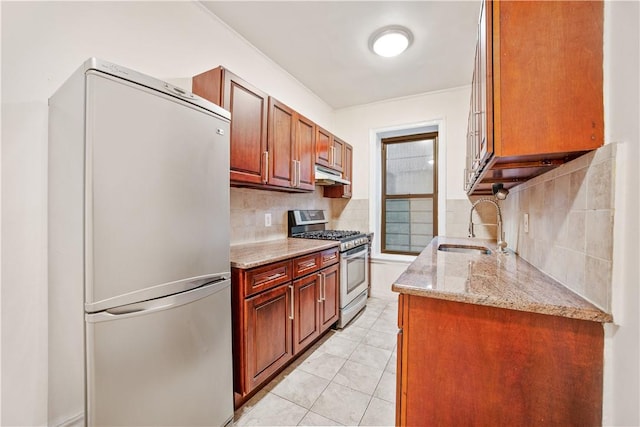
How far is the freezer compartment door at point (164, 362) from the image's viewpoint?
0.98 m

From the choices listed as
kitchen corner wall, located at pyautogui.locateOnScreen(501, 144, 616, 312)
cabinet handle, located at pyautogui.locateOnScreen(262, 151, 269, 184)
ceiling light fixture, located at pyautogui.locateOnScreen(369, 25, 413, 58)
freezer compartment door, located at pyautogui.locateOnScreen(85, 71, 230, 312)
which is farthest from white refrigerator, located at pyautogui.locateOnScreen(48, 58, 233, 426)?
ceiling light fixture, located at pyautogui.locateOnScreen(369, 25, 413, 58)

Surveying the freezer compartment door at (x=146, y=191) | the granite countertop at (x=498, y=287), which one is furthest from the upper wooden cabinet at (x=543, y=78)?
the freezer compartment door at (x=146, y=191)

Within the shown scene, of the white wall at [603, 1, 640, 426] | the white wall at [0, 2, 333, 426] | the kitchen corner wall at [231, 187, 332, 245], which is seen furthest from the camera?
the kitchen corner wall at [231, 187, 332, 245]

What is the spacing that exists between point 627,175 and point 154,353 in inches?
68.9

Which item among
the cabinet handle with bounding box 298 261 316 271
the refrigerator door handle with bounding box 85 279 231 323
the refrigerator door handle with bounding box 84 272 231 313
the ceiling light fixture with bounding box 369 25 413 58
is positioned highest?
the ceiling light fixture with bounding box 369 25 413 58

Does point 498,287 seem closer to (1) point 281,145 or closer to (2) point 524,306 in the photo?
(2) point 524,306

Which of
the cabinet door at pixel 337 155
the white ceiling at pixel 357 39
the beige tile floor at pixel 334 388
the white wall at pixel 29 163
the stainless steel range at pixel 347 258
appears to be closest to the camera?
the white wall at pixel 29 163

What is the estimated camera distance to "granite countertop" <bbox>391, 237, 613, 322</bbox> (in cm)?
83

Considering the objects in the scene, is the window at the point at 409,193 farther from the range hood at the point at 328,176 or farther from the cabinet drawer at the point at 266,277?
the cabinet drawer at the point at 266,277

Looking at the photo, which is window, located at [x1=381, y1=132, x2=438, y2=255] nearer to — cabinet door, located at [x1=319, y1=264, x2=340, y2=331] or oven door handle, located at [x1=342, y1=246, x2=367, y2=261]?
oven door handle, located at [x1=342, y1=246, x2=367, y2=261]

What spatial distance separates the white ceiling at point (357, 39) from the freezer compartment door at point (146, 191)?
1.26 meters

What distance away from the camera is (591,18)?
33.4 inches

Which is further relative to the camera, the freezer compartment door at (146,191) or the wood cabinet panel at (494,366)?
the freezer compartment door at (146,191)

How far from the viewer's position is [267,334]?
1.74 m
